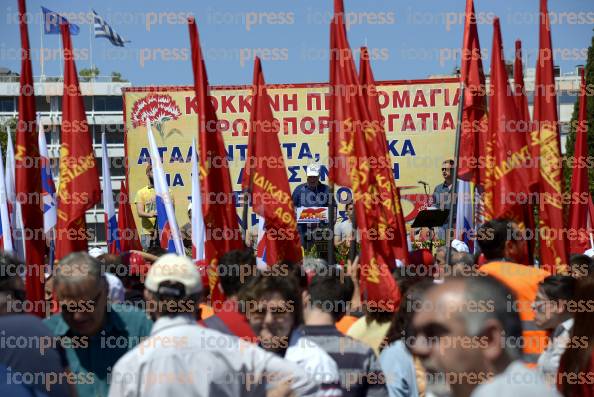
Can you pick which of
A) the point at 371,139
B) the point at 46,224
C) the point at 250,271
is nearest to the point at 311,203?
the point at 46,224

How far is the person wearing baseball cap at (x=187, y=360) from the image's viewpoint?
4438 millimetres

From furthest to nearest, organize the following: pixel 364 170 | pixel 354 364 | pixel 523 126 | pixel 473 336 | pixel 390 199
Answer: pixel 523 126 < pixel 390 199 < pixel 364 170 < pixel 354 364 < pixel 473 336

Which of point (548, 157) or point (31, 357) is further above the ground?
point (548, 157)

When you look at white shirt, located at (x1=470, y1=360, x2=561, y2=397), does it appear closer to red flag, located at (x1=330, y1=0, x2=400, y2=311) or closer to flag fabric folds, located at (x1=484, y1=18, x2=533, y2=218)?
red flag, located at (x1=330, y1=0, x2=400, y2=311)

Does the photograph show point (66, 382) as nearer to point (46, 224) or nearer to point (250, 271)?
point (250, 271)

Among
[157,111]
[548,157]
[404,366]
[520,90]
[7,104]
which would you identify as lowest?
[404,366]

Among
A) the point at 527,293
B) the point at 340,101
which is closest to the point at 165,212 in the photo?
the point at 340,101

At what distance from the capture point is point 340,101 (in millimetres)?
9047

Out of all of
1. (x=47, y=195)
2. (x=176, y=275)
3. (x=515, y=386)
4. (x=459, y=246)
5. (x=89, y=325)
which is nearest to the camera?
(x=515, y=386)

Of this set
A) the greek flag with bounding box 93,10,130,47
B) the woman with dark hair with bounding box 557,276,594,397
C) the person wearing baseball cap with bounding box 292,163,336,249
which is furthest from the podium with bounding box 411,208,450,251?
the greek flag with bounding box 93,10,130,47

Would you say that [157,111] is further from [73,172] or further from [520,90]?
[73,172]

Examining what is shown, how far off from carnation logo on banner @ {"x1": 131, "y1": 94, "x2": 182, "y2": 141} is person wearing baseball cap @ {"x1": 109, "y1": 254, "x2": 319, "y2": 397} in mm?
16071

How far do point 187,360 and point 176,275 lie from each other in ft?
1.58

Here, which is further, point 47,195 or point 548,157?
point 47,195
